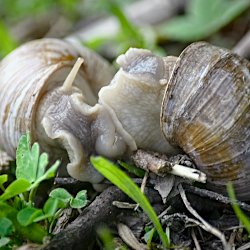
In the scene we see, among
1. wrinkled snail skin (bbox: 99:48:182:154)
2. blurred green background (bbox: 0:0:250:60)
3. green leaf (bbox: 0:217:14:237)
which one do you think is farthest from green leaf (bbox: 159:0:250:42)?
green leaf (bbox: 0:217:14:237)

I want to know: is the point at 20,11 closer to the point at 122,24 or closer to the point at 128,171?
the point at 122,24

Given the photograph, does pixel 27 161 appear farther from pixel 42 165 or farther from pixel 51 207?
pixel 51 207

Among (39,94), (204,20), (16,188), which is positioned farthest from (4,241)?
(204,20)

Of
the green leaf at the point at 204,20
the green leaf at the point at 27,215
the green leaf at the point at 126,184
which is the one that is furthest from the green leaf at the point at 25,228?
the green leaf at the point at 204,20

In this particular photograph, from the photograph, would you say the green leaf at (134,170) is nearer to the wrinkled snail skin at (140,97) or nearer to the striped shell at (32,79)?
the wrinkled snail skin at (140,97)

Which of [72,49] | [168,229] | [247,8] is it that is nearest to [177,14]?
[247,8]

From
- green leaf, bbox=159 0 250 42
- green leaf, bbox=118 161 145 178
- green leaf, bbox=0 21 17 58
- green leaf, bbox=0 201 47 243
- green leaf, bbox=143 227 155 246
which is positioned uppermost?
green leaf, bbox=0 21 17 58

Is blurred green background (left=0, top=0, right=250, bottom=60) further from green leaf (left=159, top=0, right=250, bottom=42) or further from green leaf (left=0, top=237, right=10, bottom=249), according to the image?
green leaf (left=0, top=237, right=10, bottom=249)

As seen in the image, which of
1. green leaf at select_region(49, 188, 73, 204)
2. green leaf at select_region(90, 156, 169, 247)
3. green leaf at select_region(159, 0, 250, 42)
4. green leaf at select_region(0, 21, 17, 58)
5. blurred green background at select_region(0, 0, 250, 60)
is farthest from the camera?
green leaf at select_region(159, 0, 250, 42)
